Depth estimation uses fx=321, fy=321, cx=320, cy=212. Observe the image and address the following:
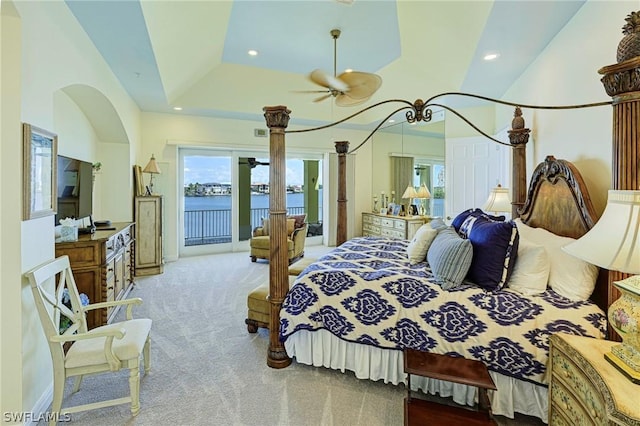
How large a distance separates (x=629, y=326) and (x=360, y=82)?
2669 millimetres

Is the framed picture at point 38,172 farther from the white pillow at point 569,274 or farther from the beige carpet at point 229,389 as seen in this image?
the white pillow at point 569,274

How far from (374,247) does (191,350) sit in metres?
2.02

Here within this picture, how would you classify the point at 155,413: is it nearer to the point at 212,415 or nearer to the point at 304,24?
the point at 212,415

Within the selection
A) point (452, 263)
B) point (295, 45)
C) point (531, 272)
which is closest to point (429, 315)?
point (452, 263)

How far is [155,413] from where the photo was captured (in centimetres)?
204

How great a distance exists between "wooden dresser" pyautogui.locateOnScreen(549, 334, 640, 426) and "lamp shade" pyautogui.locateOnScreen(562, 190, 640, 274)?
41 centimetres

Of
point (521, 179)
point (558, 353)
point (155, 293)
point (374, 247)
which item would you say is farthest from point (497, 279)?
point (155, 293)

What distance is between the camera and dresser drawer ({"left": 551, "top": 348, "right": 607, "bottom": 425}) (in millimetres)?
1257

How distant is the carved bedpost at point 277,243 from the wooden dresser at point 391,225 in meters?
4.10

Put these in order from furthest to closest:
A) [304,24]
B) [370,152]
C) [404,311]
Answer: [370,152] → [304,24] → [404,311]

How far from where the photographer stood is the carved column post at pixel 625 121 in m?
1.58

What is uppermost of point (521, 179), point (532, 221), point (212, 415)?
point (521, 179)

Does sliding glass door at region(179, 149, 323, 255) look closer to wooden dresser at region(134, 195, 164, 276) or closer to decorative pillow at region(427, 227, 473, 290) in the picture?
wooden dresser at region(134, 195, 164, 276)

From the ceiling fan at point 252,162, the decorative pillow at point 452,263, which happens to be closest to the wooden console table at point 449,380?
the decorative pillow at point 452,263
